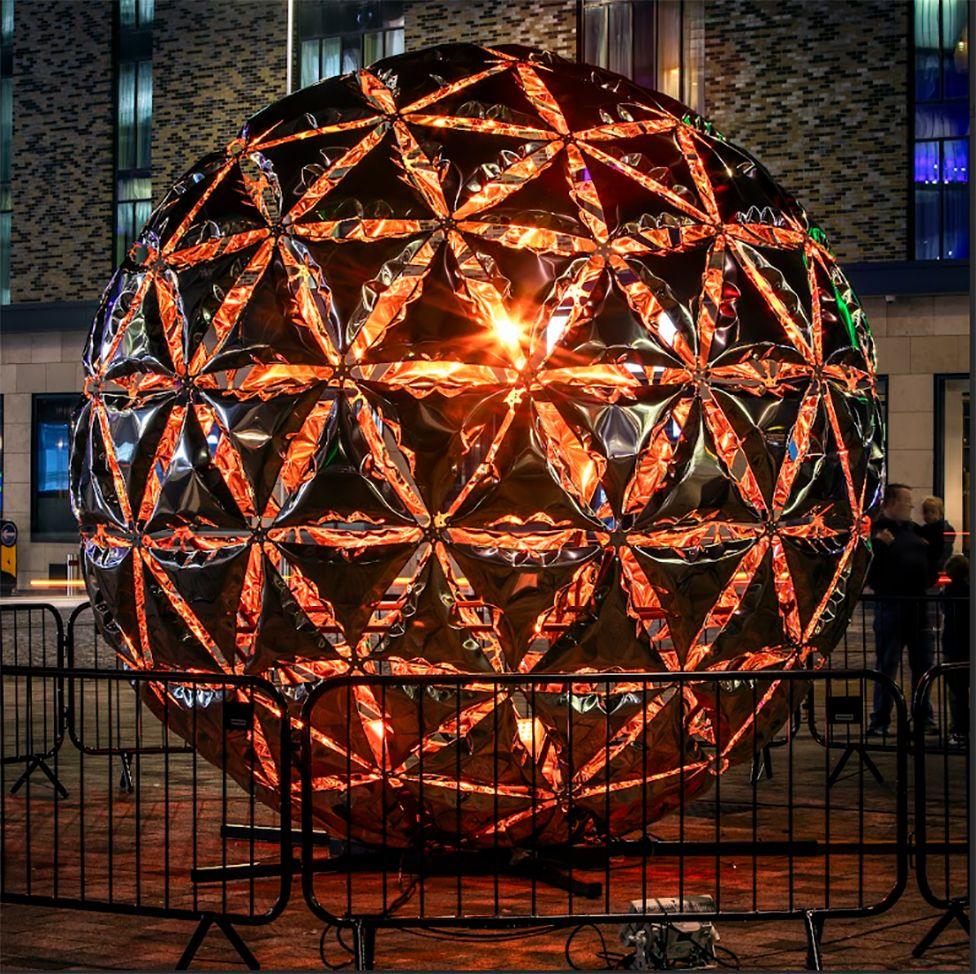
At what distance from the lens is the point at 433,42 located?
27.6m

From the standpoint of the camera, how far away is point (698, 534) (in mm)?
6395

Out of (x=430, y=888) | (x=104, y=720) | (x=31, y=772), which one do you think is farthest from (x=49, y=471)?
(x=430, y=888)

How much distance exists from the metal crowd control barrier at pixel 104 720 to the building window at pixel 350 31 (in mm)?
11055

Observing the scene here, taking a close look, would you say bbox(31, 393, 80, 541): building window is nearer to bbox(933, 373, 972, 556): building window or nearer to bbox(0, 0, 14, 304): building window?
bbox(0, 0, 14, 304): building window

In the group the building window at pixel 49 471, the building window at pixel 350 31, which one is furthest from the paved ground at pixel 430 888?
the building window at pixel 49 471

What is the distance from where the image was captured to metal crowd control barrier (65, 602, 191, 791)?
9414 millimetres

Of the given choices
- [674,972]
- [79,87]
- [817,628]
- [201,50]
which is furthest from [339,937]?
[79,87]

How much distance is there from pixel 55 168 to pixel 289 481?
2743 centimetres

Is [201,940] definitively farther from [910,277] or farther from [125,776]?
[910,277]

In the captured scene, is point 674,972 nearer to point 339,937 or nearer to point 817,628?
point 339,937

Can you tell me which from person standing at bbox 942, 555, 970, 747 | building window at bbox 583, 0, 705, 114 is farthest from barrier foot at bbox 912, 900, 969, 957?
building window at bbox 583, 0, 705, 114

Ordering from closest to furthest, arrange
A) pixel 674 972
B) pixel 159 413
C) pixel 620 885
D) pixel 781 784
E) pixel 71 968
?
pixel 674 972 → pixel 71 968 → pixel 159 413 → pixel 620 885 → pixel 781 784

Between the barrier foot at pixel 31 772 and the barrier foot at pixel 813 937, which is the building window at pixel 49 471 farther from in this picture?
the barrier foot at pixel 813 937

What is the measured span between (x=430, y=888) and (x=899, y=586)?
272 inches
